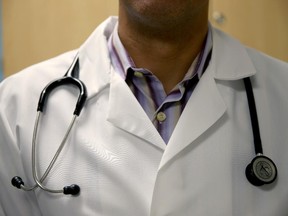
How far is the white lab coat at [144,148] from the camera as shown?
Answer: 73cm

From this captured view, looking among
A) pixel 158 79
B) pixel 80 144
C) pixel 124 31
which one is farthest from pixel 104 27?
pixel 80 144

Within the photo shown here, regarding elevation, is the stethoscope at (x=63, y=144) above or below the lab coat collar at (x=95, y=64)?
below

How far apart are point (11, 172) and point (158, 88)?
1.31 feet

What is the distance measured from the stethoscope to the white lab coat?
2 cm

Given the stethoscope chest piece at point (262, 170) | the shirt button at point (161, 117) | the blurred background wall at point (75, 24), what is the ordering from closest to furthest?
the stethoscope chest piece at point (262, 170), the shirt button at point (161, 117), the blurred background wall at point (75, 24)

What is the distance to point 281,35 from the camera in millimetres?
1631

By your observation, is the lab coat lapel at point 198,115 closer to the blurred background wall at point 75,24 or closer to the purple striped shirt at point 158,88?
the purple striped shirt at point 158,88

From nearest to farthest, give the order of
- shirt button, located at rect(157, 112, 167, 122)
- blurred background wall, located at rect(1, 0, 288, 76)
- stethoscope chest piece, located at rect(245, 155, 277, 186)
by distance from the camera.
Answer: stethoscope chest piece, located at rect(245, 155, 277, 186) < shirt button, located at rect(157, 112, 167, 122) < blurred background wall, located at rect(1, 0, 288, 76)

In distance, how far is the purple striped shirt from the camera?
825 mm

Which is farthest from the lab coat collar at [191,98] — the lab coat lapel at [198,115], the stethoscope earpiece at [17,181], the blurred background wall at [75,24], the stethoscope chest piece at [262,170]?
the blurred background wall at [75,24]

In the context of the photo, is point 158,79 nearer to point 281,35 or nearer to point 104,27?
point 104,27

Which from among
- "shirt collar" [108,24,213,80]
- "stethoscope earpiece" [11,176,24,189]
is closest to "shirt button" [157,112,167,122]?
"shirt collar" [108,24,213,80]

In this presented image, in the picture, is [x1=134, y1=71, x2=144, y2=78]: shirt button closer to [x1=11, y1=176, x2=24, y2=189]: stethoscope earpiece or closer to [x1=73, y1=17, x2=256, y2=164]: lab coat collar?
[x1=73, y1=17, x2=256, y2=164]: lab coat collar

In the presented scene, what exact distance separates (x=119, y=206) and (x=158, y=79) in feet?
1.05
